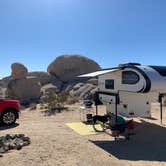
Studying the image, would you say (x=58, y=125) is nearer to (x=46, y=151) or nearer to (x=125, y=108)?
(x=125, y=108)

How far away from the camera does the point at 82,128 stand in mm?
12461

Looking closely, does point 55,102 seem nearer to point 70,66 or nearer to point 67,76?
point 67,76

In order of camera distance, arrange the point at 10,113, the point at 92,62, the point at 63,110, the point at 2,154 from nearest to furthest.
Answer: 1. the point at 2,154
2. the point at 10,113
3. the point at 63,110
4. the point at 92,62

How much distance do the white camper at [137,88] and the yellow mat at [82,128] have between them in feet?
4.73

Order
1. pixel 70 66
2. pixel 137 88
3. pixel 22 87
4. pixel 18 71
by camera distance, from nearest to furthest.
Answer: pixel 137 88
pixel 22 87
pixel 18 71
pixel 70 66

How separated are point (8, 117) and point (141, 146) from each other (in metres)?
6.65

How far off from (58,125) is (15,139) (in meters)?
4.16

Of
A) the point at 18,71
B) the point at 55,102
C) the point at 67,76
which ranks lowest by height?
the point at 55,102

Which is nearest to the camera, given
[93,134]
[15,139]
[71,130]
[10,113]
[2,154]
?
[2,154]

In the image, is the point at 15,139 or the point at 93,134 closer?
the point at 15,139

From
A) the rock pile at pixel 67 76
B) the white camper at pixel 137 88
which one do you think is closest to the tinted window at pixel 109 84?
the white camper at pixel 137 88

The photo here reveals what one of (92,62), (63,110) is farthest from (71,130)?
(92,62)

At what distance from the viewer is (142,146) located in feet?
31.3

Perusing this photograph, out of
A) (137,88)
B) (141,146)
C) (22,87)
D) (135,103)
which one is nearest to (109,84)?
(135,103)
